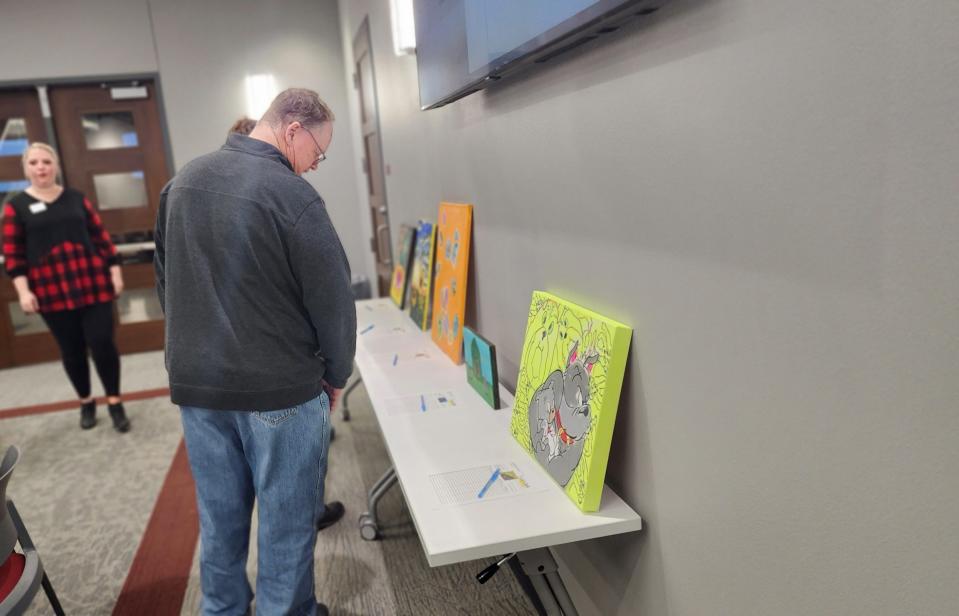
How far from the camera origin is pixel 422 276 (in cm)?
292

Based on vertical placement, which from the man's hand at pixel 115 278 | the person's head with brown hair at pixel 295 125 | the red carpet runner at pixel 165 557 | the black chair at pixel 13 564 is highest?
the person's head with brown hair at pixel 295 125

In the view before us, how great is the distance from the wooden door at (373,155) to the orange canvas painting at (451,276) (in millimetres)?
1684

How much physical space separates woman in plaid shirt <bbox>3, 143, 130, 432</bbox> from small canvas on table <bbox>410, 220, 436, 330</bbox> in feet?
5.76

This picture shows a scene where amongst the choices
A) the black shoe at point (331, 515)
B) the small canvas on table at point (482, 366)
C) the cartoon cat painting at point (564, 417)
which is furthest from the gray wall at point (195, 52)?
the cartoon cat painting at point (564, 417)

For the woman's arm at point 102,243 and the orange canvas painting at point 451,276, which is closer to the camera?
the orange canvas painting at point 451,276

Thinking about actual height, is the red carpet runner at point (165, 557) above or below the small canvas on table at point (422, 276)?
below

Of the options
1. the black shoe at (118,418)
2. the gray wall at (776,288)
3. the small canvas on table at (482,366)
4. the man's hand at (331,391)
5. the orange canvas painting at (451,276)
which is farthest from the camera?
the black shoe at (118,418)

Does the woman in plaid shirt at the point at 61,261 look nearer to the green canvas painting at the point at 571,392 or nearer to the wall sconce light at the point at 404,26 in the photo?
the wall sconce light at the point at 404,26

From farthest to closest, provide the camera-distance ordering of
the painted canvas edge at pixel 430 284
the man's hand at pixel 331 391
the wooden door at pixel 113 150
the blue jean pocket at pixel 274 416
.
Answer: the wooden door at pixel 113 150, the painted canvas edge at pixel 430 284, the man's hand at pixel 331 391, the blue jean pocket at pixel 274 416

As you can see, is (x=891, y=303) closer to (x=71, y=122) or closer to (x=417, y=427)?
(x=417, y=427)

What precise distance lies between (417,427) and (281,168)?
79cm

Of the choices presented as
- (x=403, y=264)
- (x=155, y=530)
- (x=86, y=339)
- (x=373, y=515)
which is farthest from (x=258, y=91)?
(x=373, y=515)

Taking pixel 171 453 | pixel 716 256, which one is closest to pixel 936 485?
pixel 716 256

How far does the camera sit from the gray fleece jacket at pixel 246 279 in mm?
1467
